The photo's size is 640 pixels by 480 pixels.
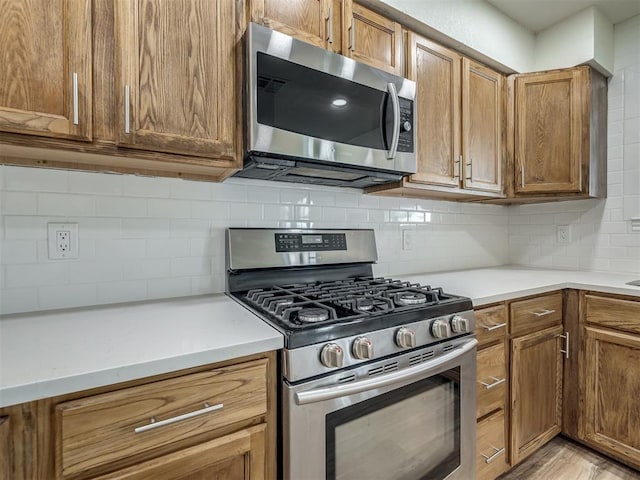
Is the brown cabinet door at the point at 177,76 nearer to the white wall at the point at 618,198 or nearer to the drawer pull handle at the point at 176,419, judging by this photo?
the drawer pull handle at the point at 176,419

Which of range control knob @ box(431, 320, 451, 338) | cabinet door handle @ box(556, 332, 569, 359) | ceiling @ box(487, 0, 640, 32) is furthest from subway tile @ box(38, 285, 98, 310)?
ceiling @ box(487, 0, 640, 32)

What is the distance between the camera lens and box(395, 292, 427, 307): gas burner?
119 cm

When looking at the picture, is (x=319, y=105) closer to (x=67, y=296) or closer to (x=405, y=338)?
(x=405, y=338)

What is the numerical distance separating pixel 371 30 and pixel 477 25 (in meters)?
0.82

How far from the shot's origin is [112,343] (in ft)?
2.70

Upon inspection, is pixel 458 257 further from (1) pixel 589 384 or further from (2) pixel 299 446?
(2) pixel 299 446

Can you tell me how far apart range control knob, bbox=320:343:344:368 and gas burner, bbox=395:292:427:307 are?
0.37 metres

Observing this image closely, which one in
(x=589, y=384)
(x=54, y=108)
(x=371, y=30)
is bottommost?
(x=589, y=384)

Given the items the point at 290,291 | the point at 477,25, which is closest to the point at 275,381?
the point at 290,291

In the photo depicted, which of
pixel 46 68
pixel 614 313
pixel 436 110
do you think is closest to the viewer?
pixel 46 68

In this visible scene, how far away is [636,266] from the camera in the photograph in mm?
2010

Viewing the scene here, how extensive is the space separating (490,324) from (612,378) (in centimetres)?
79

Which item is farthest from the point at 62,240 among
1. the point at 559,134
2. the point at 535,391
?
the point at 559,134

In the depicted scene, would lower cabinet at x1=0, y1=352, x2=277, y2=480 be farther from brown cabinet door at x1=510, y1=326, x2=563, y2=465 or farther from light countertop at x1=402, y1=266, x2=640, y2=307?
brown cabinet door at x1=510, y1=326, x2=563, y2=465
